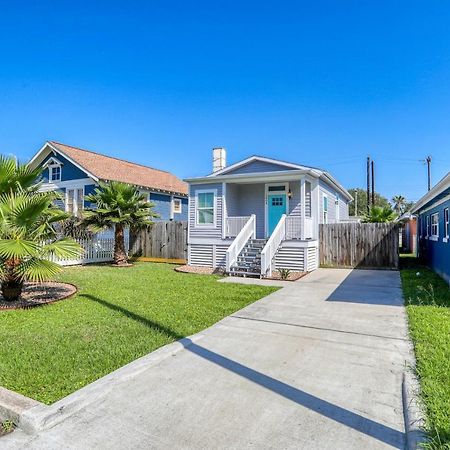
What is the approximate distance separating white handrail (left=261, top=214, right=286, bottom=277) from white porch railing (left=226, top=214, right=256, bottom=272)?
1359 mm

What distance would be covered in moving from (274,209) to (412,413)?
39.9ft

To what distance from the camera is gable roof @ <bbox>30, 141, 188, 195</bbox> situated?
60.7 ft

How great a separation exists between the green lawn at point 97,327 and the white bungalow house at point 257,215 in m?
3.66

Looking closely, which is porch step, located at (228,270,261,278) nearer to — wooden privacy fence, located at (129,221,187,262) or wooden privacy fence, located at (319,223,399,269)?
wooden privacy fence, located at (319,223,399,269)

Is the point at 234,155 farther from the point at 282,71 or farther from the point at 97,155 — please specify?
the point at 97,155

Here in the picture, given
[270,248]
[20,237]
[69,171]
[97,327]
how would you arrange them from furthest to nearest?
1. [69,171]
2. [270,248]
3. [20,237]
4. [97,327]

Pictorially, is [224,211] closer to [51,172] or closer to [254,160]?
[254,160]

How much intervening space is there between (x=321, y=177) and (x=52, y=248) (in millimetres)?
11431

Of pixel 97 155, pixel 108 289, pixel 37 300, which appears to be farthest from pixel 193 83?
pixel 37 300

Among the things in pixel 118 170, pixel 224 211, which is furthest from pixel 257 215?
pixel 118 170

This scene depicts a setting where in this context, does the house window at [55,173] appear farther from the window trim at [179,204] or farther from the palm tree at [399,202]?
the palm tree at [399,202]

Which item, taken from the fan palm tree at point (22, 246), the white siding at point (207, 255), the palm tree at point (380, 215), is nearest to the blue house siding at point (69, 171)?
the white siding at point (207, 255)

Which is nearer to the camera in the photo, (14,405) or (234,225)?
(14,405)

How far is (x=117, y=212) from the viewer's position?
46.8 feet
